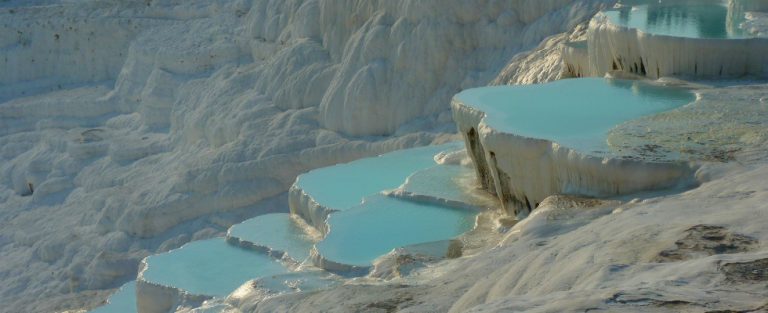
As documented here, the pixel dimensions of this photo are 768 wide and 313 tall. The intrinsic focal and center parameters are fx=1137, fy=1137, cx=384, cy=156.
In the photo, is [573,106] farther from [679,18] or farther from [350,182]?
[350,182]

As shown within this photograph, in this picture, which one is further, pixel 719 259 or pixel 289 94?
pixel 289 94

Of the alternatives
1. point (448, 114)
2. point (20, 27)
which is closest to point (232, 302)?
point (448, 114)

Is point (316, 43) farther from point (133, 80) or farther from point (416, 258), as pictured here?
point (416, 258)

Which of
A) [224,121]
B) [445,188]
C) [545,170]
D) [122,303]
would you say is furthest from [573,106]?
[224,121]

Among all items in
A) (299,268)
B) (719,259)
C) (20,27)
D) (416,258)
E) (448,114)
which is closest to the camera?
(719,259)

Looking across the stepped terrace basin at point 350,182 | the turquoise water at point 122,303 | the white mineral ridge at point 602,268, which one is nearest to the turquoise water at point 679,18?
the stepped terrace basin at point 350,182

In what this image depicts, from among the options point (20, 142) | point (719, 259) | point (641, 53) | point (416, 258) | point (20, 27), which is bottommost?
point (20, 142)
